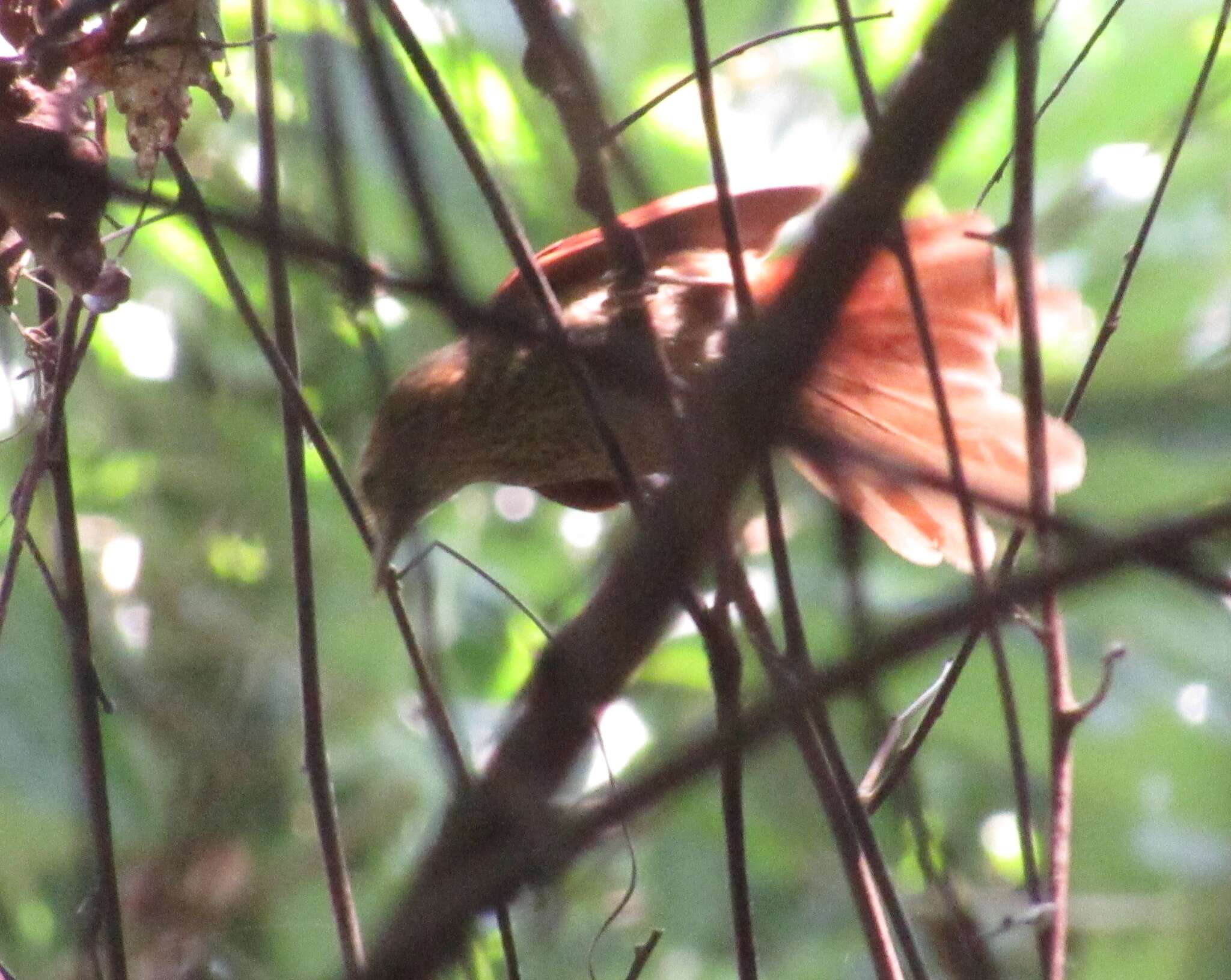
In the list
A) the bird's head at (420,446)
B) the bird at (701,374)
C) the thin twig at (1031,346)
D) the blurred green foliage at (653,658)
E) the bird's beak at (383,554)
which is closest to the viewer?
the thin twig at (1031,346)

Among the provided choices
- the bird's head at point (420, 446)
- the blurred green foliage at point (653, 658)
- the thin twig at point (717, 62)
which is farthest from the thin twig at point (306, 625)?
the blurred green foliage at point (653, 658)

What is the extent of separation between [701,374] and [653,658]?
1623 mm

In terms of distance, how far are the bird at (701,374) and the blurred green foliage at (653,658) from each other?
819 millimetres

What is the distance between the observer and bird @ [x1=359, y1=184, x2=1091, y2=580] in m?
2.36

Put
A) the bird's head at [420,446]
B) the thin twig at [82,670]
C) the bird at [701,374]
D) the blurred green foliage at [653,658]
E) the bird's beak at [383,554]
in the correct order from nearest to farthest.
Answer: the thin twig at [82,670] → the bird's beak at [383,554] → the bird at [701,374] → the bird's head at [420,446] → the blurred green foliage at [653,658]

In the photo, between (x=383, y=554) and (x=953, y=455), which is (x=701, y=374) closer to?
(x=383, y=554)

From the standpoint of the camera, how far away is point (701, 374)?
216cm

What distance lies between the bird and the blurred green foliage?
32.2 inches

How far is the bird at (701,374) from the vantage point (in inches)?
92.7

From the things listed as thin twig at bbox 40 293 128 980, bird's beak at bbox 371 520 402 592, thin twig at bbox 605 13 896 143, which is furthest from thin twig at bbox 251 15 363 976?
thin twig at bbox 605 13 896 143

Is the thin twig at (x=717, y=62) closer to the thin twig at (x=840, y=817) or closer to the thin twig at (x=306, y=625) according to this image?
the thin twig at (x=306, y=625)

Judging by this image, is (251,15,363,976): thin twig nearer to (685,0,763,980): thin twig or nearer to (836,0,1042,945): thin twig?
(685,0,763,980): thin twig

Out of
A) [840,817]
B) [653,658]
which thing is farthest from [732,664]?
[653,658]

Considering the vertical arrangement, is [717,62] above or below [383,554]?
above
